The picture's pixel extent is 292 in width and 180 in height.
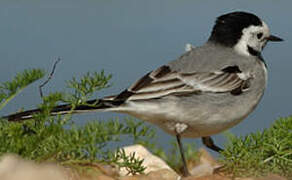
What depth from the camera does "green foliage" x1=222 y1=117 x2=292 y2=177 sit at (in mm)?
5406

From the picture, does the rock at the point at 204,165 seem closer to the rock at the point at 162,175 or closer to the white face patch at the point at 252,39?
the rock at the point at 162,175

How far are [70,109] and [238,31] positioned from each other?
228 centimetres

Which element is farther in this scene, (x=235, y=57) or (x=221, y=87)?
(x=235, y=57)

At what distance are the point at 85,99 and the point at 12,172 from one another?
2.00 m

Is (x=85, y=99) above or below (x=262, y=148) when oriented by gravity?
above

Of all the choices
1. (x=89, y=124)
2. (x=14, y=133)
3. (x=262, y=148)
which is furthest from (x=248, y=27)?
(x=14, y=133)

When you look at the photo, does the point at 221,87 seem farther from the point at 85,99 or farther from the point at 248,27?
the point at 85,99

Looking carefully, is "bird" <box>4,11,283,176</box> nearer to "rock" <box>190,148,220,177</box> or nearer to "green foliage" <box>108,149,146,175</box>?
"green foliage" <box>108,149,146,175</box>

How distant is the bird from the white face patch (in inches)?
0.5

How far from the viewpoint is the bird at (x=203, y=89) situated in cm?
556

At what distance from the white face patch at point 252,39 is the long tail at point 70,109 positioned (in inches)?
66.0

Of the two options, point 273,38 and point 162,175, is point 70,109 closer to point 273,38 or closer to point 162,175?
point 162,175

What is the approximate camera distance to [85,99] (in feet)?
17.1

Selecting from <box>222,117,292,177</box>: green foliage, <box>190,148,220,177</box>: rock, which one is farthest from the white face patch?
<box>190,148,220,177</box>: rock
